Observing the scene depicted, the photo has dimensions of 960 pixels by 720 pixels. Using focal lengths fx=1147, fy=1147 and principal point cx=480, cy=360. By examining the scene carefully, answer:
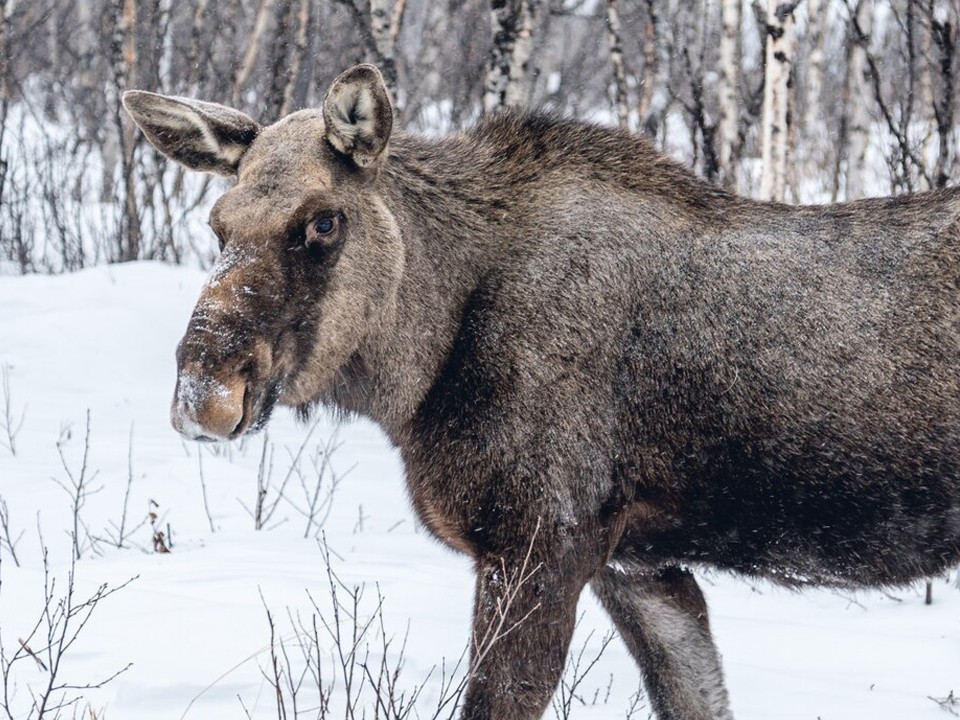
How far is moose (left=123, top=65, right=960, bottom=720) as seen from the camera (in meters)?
3.38

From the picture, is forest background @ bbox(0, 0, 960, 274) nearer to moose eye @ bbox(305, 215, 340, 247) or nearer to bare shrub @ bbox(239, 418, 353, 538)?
moose eye @ bbox(305, 215, 340, 247)

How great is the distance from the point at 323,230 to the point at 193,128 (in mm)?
739

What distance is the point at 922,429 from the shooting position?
3.37 meters

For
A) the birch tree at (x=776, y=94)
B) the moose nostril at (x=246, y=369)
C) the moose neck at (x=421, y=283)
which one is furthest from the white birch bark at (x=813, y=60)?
the moose nostril at (x=246, y=369)

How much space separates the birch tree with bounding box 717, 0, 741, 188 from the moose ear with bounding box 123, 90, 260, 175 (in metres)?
6.02

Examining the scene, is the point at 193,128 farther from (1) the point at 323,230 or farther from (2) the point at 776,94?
(2) the point at 776,94

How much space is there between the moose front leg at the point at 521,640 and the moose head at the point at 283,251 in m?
0.85

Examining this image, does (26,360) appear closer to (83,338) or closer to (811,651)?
(83,338)

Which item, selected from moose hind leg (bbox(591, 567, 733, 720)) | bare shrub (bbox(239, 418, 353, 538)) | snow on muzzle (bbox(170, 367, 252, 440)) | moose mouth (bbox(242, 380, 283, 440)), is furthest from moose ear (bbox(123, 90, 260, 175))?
bare shrub (bbox(239, 418, 353, 538))

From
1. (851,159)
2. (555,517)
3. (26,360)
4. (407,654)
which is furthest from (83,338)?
(851,159)

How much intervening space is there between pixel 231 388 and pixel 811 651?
10.7 ft

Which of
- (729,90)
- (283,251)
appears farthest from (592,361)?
(729,90)

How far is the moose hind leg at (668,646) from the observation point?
399 cm

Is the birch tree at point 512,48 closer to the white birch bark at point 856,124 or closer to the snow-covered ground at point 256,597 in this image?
the snow-covered ground at point 256,597
